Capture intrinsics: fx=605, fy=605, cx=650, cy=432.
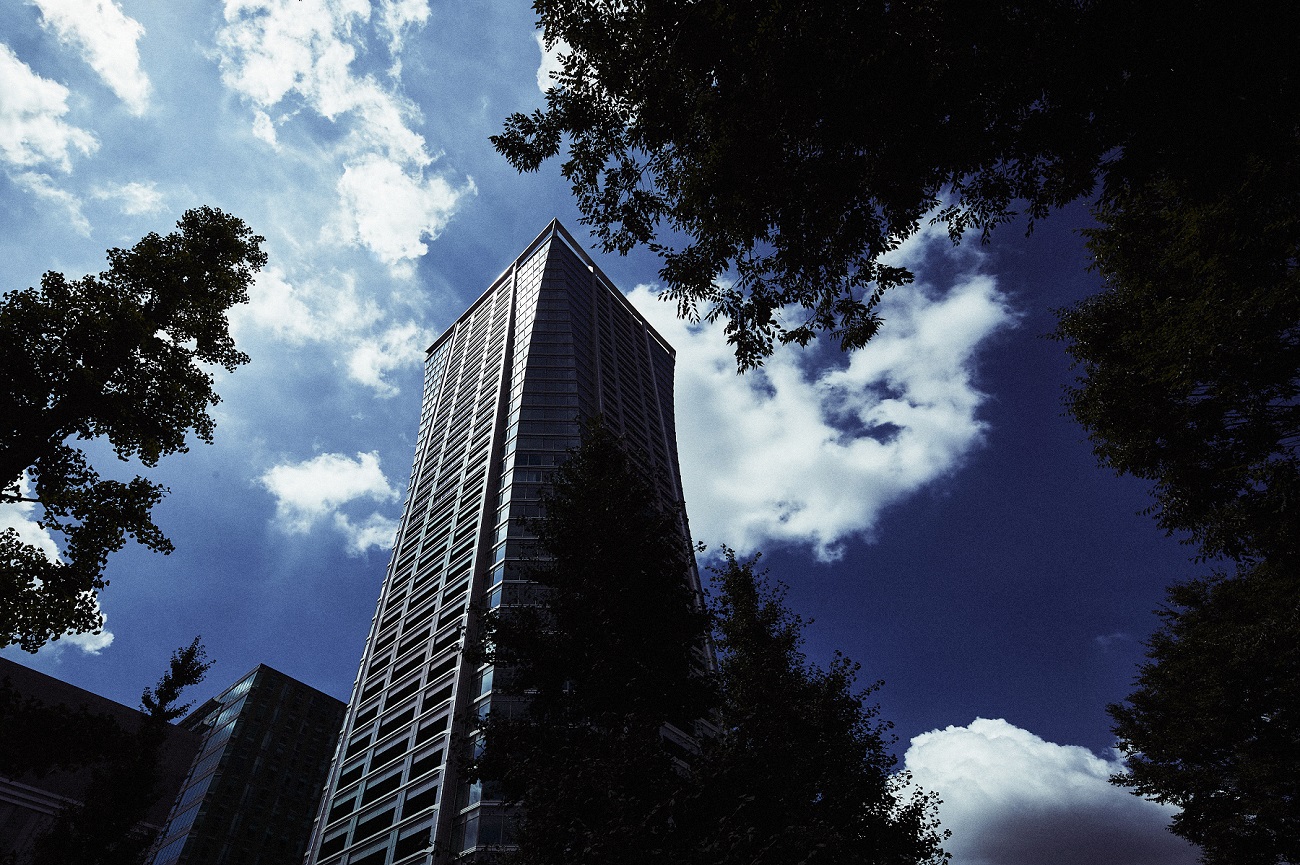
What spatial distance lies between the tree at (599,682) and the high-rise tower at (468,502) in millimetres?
1678

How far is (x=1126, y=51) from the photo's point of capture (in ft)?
24.3

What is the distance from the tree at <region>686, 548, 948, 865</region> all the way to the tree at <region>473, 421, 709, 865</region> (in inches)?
31.9

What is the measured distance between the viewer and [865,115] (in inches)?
324

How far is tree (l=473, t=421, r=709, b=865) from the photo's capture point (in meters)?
8.00

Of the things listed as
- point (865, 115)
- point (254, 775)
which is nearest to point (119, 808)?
point (865, 115)

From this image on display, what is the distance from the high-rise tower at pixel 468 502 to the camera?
32.3 m

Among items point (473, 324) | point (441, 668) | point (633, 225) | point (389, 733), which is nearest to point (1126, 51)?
point (633, 225)

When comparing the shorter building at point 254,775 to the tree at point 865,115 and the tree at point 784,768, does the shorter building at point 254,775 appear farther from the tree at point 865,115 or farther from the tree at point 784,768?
the tree at point 865,115

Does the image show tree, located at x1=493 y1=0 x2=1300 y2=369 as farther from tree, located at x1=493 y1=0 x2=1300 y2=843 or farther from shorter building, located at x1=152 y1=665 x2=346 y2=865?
shorter building, located at x1=152 y1=665 x2=346 y2=865

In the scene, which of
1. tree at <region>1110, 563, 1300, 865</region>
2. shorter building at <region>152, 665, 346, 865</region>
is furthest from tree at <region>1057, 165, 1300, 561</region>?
shorter building at <region>152, 665, 346, 865</region>

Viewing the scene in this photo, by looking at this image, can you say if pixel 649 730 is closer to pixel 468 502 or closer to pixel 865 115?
pixel 865 115

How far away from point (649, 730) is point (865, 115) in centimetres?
933

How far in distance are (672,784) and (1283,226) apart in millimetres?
12731

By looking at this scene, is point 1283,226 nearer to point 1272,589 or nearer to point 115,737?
point 1272,589
